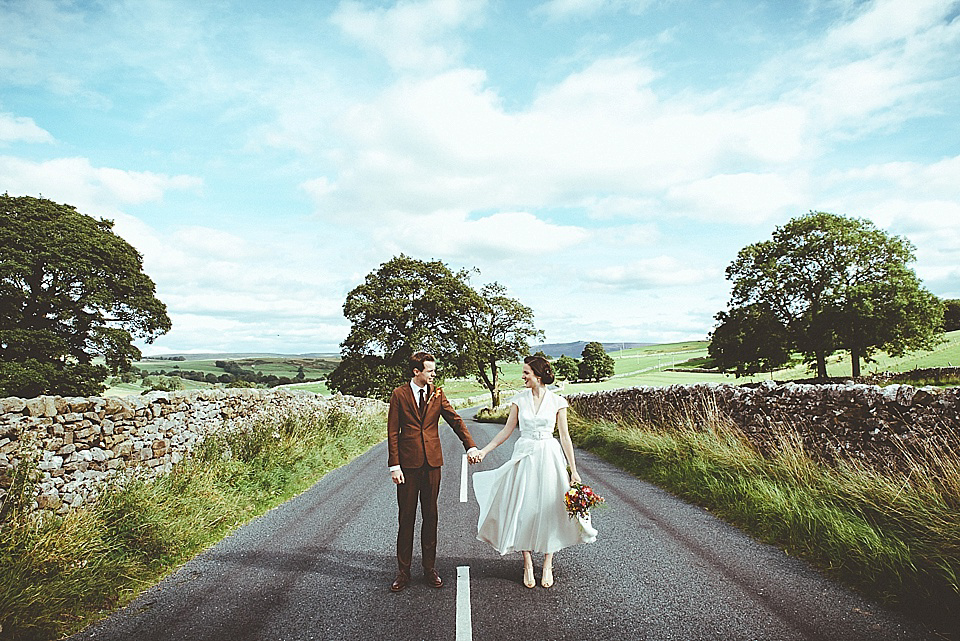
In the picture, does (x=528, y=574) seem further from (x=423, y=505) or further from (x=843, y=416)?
(x=843, y=416)

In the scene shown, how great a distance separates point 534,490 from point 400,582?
5.03ft

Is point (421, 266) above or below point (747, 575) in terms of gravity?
above

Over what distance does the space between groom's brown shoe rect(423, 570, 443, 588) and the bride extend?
0.60m

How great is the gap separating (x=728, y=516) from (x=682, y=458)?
339 centimetres

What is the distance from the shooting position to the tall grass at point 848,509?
5074mm

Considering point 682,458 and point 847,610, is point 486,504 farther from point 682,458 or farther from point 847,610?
point 682,458

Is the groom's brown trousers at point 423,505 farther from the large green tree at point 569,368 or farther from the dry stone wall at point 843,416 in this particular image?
the large green tree at point 569,368

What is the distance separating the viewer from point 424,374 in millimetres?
5922

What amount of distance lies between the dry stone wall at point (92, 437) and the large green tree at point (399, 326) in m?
29.2

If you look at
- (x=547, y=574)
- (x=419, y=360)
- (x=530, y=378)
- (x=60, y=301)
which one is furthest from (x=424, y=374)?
(x=60, y=301)

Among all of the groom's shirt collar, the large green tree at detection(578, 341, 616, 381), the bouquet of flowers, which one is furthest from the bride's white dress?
the large green tree at detection(578, 341, 616, 381)

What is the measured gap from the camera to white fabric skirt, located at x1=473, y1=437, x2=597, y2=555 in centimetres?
561

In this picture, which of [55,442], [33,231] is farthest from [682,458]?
[33,231]

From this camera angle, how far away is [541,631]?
4414mm
